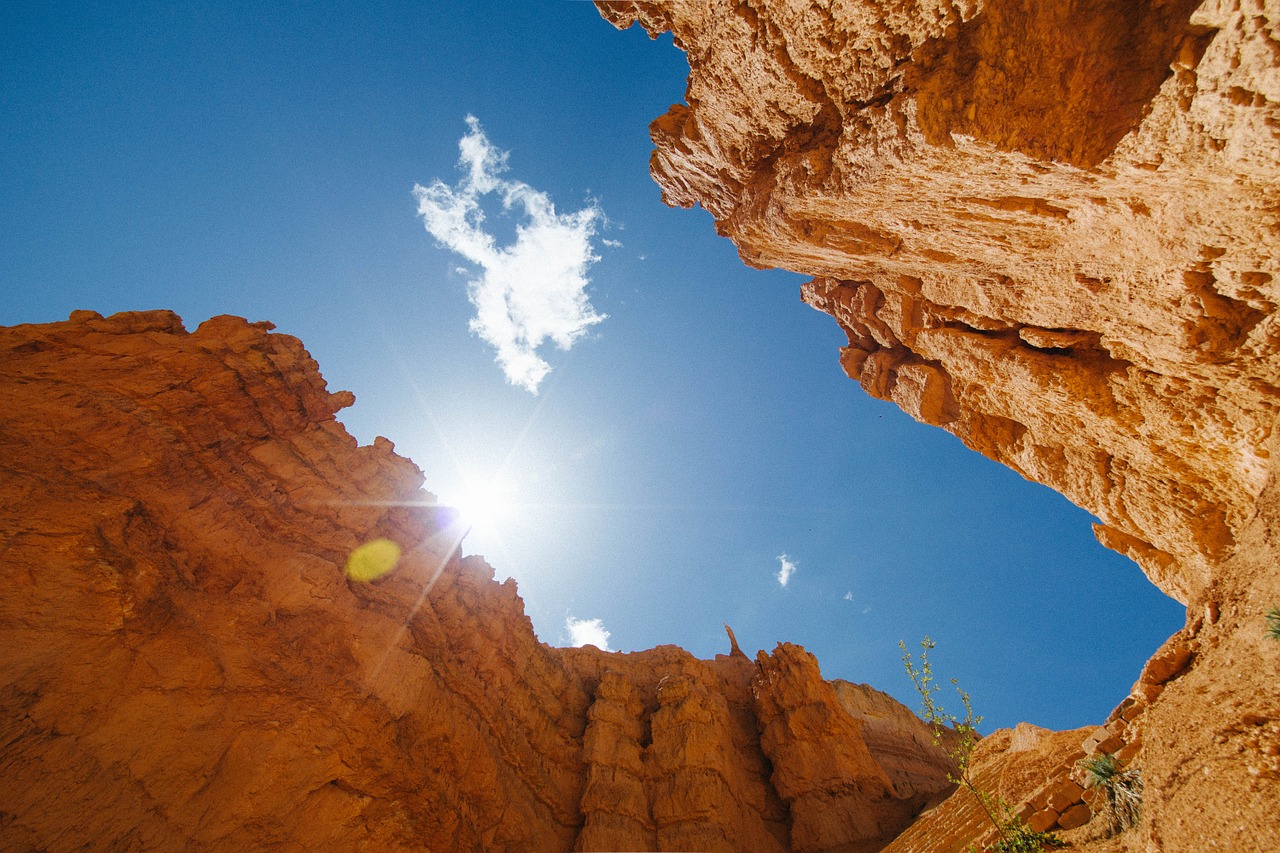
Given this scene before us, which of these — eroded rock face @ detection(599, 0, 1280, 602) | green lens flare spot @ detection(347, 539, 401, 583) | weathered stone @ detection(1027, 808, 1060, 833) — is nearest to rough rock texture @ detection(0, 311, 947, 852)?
green lens flare spot @ detection(347, 539, 401, 583)

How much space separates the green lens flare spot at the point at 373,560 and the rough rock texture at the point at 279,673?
46 centimetres

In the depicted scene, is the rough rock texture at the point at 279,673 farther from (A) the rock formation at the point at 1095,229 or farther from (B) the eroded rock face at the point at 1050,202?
(B) the eroded rock face at the point at 1050,202

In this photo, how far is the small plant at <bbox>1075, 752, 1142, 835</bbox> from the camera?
7703 millimetres

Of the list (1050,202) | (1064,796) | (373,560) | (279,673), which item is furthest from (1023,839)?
(373,560)

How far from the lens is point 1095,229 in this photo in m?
8.09

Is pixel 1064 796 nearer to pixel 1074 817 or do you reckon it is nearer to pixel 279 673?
pixel 1074 817

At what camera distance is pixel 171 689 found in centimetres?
1403

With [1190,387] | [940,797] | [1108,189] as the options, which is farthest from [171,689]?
[940,797]

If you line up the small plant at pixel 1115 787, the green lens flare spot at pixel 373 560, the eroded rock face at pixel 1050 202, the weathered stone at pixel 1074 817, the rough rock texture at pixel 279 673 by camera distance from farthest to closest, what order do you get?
the green lens flare spot at pixel 373 560 → the rough rock texture at pixel 279 673 → the weathered stone at pixel 1074 817 → the small plant at pixel 1115 787 → the eroded rock face at pixel 1050 202

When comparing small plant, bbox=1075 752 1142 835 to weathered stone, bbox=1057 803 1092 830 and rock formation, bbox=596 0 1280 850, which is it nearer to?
weathered stone, bbox=1057 803 1092 830

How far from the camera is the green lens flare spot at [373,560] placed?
819 inches

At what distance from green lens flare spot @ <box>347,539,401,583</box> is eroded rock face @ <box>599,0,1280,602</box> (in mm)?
19279

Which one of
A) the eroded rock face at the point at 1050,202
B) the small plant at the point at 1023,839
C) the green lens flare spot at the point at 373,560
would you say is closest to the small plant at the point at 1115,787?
the small plant at the point at 1023,839

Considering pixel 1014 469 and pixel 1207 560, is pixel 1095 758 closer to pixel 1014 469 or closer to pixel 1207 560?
pixel 1207 560
